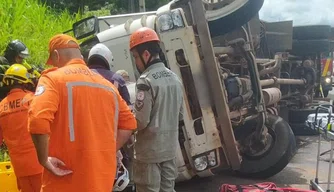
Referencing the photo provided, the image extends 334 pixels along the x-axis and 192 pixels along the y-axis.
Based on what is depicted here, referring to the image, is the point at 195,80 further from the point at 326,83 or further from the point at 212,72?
the point at 326,83

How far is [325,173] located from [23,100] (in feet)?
14.0

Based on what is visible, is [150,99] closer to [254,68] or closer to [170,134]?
[170,134]

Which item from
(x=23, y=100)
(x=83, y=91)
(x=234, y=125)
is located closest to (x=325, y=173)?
(x=234, y=125)

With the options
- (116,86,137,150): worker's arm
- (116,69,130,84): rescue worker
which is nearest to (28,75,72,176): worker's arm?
(116,86,137,150): worker's arm

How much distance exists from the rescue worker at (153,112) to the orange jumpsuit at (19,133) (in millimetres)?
802

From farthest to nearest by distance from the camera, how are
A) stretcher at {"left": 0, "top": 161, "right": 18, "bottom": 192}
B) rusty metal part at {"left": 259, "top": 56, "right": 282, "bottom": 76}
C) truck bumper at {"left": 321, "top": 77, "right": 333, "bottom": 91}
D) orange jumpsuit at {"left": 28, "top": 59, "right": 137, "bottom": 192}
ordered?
truck bumper at {"left": 321, "top": 77, "right": 333, "bottom": 91}, rusty metal part at {"left": 259, "top": 56, "right": 282, "bottom": 76}, stretcher at {"left": 0, "top": 161, "right": 18, "bottom": 192}, orange jumpsuit at {"left": 28, "top": 59, "right": 137, "bottom": 192}

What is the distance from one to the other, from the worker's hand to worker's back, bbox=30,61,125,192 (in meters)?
0.02

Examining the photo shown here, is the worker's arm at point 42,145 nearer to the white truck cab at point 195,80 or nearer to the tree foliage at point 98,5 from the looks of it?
the white truck cab at point 195,80

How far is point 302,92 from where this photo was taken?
862cm

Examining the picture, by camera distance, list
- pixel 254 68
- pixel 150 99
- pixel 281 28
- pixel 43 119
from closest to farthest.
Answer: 1. pixel 43 119
2. pixel 150 99
3. pixel 254 68
4. pixel 281 28

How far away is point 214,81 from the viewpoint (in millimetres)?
4562

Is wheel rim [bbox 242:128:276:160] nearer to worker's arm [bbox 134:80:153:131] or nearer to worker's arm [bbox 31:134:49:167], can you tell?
worker's arm [bbox 134:80:153:131]

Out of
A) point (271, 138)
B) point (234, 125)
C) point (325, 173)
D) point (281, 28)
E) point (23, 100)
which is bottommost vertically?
point (325, 173)

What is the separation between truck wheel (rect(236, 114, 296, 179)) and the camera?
5.55 meters
